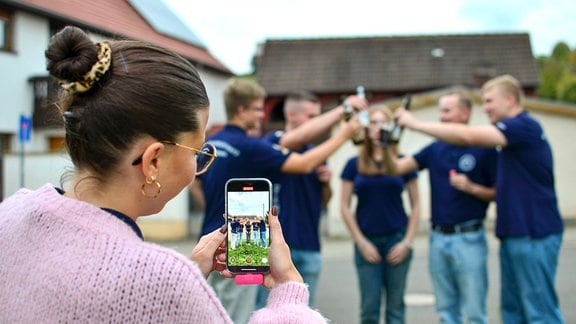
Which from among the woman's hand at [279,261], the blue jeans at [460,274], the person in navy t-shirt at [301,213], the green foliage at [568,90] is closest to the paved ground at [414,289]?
the person in navy t-shirt at [301,213]

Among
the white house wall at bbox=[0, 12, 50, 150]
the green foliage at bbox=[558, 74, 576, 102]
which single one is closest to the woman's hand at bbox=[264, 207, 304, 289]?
A: the white house wall at bbox=[0, 12, 50, 150]

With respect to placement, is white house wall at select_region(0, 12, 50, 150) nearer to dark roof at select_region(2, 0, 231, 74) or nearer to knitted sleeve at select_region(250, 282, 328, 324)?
dark roof at select_region(2, 0, 231, 74)

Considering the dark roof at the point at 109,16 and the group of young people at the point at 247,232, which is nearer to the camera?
the group of young people at the point at 247,232

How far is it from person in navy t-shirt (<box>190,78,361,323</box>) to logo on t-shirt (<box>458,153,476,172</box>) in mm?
1293

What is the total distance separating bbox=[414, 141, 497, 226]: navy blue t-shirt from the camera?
5.63 meters

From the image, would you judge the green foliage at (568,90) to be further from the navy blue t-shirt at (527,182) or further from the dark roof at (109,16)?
the navy blue t-shirt at (527,182)

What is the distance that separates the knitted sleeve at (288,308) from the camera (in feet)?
5.58

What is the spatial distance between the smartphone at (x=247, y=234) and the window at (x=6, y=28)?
57.1 ft

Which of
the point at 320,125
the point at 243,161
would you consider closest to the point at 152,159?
the point at 243,161

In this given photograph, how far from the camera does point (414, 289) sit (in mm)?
9656

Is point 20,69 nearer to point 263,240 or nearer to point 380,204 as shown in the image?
point 380,204

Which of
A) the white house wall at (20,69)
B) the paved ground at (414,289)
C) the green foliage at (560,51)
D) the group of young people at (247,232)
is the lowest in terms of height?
the paved ground at (414,289)

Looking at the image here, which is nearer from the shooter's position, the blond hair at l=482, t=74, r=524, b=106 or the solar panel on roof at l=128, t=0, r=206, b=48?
the blond hair at l=482, t=74, r=524, b=106

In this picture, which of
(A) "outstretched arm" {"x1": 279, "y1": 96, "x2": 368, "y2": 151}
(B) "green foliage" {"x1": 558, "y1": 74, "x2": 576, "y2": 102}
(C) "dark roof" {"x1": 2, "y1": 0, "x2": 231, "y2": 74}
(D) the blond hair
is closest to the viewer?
(A) "outstretched arm" {"x1": 279, "y1": 96, "x2": 368, "y2": 151}
